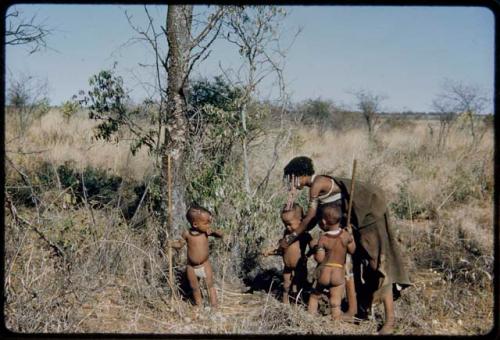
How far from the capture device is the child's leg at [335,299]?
443cm

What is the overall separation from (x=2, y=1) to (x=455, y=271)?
5099mm

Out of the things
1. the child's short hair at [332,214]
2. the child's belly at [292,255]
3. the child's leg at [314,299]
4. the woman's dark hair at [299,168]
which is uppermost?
the woman's dark hair at [299,168]

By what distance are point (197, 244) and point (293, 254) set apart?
2.80 ft

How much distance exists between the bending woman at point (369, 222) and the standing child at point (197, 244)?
75cm

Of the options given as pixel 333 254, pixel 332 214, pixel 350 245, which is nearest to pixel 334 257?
pixel 333 254

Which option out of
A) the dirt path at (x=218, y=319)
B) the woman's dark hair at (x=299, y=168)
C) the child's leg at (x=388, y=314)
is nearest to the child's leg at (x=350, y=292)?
the dirt path at (x=218, y=319)

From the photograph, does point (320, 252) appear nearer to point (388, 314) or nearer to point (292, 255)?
point (292, 255)

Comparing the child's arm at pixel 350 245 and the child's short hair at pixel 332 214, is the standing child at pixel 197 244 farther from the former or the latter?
the child's arm at pixel 350 245

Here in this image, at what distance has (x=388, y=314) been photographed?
438 centimetres

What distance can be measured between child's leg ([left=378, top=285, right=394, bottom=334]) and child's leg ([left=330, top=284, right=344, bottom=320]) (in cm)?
36

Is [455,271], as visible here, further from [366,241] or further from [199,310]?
[199,310]

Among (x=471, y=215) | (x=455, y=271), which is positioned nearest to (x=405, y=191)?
(x=471, y=215)

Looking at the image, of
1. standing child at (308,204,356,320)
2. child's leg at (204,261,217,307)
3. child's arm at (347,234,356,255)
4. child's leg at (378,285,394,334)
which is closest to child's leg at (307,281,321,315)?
standing child at (308,204,356,320)

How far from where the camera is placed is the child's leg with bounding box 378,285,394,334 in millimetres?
4363
